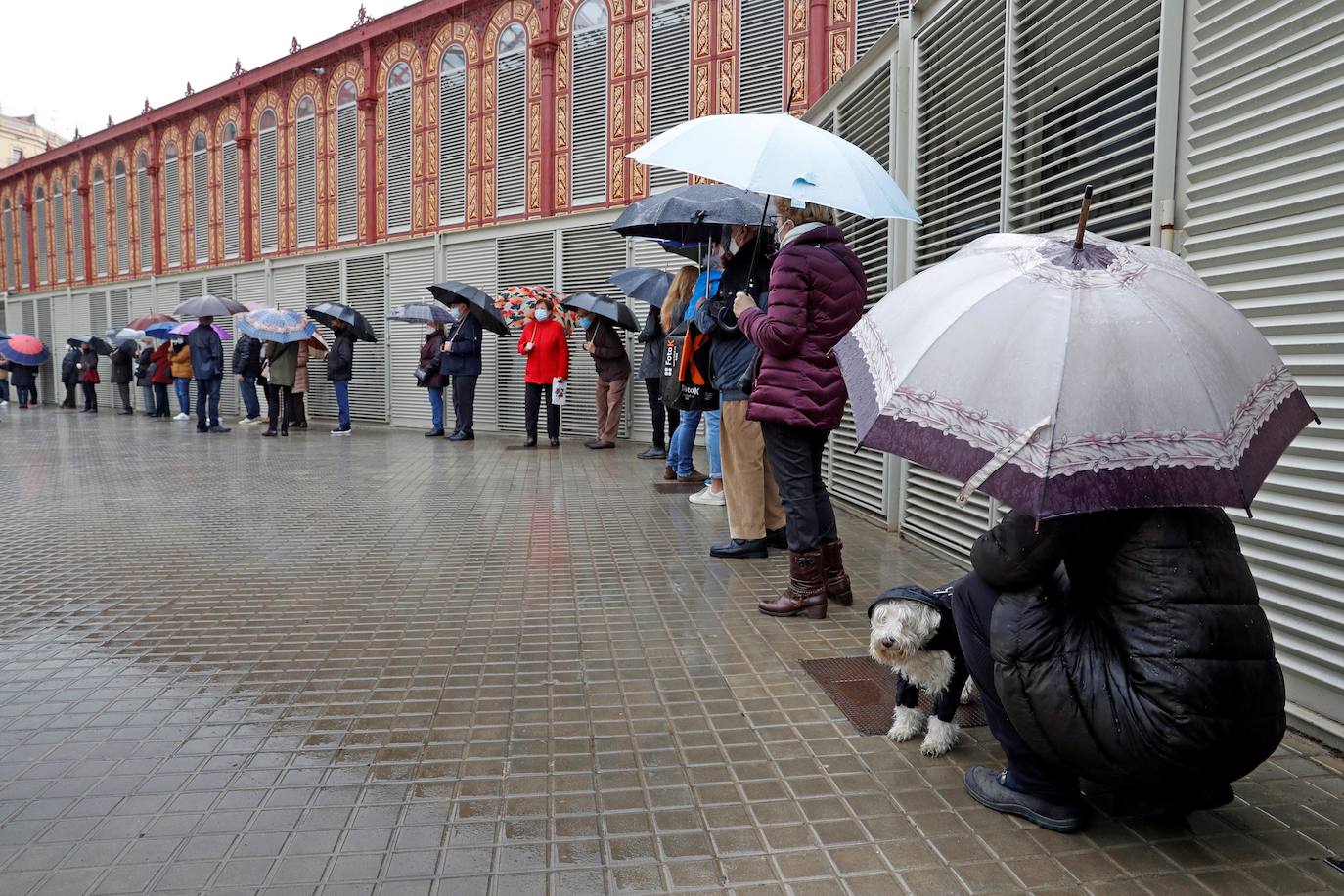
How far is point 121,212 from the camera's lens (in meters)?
26.7

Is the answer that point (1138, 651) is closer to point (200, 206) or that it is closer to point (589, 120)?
point (589, 120)

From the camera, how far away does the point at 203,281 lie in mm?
23484

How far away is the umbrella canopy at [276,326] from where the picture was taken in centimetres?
1497

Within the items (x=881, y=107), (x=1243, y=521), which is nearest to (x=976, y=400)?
(x=1243, y=521)

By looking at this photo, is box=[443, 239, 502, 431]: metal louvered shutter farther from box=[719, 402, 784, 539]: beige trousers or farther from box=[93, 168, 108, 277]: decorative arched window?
box=[93, 168, 108, 277]: decorative arched window

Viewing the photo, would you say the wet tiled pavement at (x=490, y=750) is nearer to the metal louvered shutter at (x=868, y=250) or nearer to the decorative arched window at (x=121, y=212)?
the metal louvered shutter at (x=868, y=250)

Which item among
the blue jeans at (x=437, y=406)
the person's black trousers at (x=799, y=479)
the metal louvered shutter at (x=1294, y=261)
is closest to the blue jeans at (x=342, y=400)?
the blue jeans at (x=437, y=406)

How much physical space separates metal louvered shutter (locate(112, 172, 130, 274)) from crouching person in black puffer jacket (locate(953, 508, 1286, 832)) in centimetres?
2962

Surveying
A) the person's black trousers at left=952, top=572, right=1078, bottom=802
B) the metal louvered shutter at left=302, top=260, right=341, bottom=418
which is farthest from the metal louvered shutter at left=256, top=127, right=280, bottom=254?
the person's black trousers at left=952, top=572, right=1078, bottom=802

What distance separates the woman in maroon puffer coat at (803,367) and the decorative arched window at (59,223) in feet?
104

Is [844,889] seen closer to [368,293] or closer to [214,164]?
[368,293]

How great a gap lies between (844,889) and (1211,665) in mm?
994

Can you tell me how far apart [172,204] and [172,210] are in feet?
0.50

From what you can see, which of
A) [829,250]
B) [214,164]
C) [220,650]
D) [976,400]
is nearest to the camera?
[976,400]
